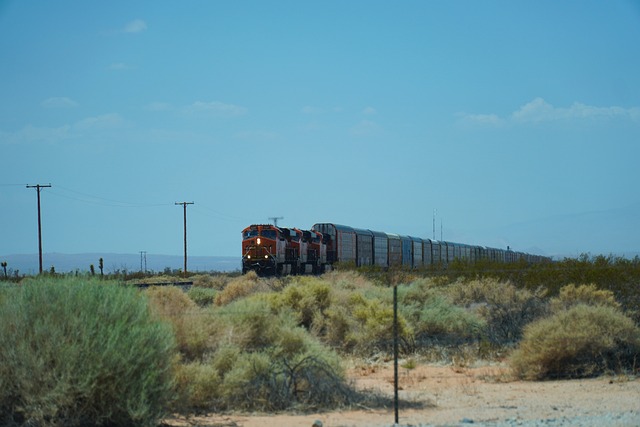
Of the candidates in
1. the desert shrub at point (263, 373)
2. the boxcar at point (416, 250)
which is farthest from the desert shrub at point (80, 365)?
the boxcar at point (416, 250)

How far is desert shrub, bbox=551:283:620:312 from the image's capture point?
1747 centimetres

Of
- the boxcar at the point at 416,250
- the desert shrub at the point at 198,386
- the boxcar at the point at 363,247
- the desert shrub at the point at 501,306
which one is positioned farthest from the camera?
the boxcar at the point at 416,250

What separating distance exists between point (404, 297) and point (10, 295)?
11707mm

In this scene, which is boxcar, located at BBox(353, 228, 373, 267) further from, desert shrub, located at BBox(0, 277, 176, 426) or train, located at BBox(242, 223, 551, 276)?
desert shrub, located at BBox(0, 277, 176, 426)

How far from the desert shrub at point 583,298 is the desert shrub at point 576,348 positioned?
390 centimetres

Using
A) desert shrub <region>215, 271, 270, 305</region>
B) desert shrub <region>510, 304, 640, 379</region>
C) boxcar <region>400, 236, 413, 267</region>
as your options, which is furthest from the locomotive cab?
desert shrub <region>510, 304, 640, 379</region>

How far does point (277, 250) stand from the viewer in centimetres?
4034

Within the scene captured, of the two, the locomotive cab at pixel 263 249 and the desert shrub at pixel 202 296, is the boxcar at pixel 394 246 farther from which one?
the desert shrub at pixel 202 296

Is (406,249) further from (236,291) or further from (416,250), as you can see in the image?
(236,291)

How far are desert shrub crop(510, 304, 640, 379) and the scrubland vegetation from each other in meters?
0.02

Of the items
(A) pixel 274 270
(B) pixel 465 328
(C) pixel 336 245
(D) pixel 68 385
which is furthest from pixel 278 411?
(C) pixel 336 245

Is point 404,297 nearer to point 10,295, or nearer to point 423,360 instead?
point 423,360

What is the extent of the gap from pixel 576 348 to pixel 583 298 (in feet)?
20.2

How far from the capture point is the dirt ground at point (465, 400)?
917 centimetres
